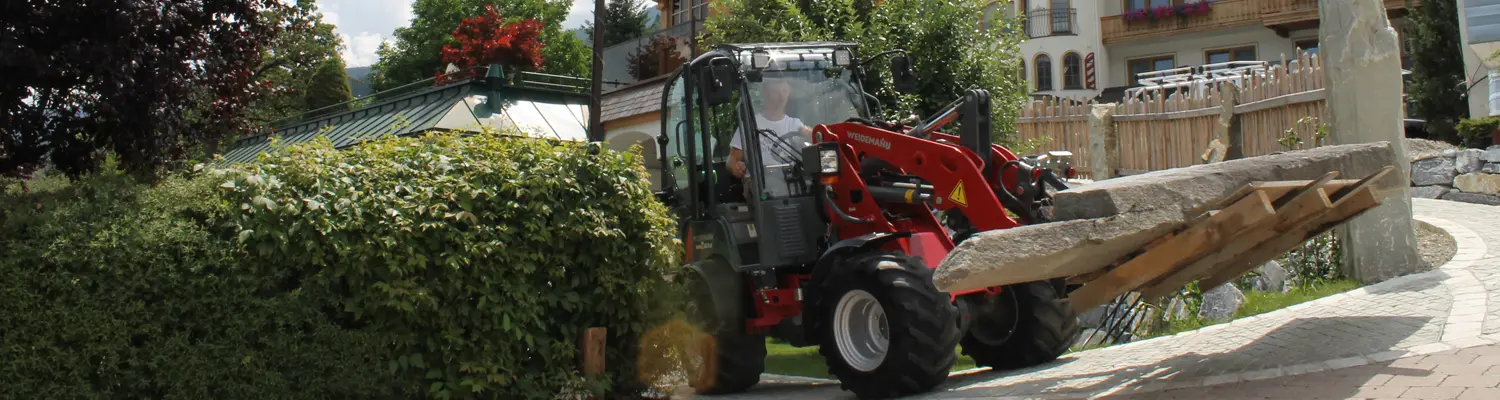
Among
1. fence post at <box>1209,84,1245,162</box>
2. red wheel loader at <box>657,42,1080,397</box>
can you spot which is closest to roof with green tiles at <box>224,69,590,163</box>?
fence post at <box>1209,84,1245,162</box>

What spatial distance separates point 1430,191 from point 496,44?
23.9 m

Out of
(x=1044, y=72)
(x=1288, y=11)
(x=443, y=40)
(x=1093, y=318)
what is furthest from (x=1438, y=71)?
(x=443, y=40)

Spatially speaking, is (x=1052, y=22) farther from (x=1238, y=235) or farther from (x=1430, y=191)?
(x=1238, y=235)

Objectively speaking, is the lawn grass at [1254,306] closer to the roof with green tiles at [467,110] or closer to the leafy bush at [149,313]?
the leafy bush at [149,313]

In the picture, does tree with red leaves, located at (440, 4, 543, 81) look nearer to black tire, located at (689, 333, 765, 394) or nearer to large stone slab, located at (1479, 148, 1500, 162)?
large stone slab, located at (1479, 148, 1500, 162)

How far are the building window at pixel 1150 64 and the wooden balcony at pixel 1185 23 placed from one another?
1103 millimetres

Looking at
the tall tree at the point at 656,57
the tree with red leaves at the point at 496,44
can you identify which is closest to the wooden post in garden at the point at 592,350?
the tall tree at the point at 656,57

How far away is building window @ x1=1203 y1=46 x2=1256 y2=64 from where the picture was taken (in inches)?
1457

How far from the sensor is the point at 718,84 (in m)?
8.23

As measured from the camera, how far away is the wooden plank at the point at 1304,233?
6.89m

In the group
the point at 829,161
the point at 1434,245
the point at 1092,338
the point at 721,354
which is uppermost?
the point at 829,161

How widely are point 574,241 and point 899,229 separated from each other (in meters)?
2.17

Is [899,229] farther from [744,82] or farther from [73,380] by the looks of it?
[73,380]

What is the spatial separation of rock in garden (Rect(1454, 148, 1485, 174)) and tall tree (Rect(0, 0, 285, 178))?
1336cm
